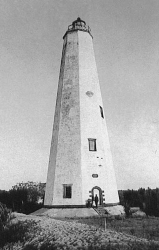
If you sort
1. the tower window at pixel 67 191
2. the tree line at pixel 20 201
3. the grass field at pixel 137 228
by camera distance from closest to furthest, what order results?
1. the grass field at pixel 137 228
2. the tower window at pixel 67 191
3. the tree line at pixel 20 201

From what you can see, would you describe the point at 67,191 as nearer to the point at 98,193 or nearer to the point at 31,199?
the point at 98,193

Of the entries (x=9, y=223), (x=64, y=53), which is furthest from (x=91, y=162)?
(x=64, y=53)

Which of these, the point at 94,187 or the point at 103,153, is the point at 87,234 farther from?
the point at 103,153

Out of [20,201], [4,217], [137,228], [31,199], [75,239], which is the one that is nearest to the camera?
[75,239]

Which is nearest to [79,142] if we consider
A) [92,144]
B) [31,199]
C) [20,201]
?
[92,144]

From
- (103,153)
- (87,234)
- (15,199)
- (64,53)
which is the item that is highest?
(64,53)

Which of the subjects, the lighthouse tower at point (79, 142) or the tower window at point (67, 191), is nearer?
the tower window at point (67, 191)

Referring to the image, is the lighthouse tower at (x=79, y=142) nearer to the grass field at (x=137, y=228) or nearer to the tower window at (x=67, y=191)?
the tower window at (x=67, y=191)

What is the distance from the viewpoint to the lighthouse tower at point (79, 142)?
16797 millimetres

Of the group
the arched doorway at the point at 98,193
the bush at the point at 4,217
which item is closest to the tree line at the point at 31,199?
the arched doorway at the point at 98,193

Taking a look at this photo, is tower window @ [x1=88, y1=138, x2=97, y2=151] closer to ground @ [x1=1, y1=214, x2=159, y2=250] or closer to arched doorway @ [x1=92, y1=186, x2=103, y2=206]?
arched doorway @ [x1=92, y1=186, x2=103, y2=206]

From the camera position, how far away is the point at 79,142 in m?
17.8

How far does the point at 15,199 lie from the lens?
68.4 feet

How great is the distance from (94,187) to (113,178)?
8.27 feet
